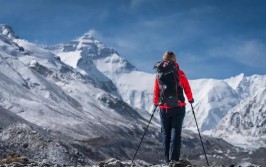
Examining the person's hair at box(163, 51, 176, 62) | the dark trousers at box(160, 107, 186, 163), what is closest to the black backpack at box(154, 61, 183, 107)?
the person's hair at box(163, 51, 176, 62)

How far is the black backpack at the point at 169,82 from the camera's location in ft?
52.4

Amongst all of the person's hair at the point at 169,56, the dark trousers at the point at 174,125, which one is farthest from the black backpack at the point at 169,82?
the dark trousers at the point at 174,125

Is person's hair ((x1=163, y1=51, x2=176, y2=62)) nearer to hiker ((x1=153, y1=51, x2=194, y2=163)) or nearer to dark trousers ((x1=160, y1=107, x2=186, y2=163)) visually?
hiker ((x1=153, y1=51, x2=194, y2=163))

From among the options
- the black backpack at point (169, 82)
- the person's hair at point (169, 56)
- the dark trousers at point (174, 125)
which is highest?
the person's hair at point (169, 56)

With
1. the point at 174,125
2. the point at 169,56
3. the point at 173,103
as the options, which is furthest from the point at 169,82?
the point at 174,125

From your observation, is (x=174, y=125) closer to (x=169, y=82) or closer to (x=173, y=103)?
(x=173, y=103)

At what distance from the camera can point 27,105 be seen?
194 m

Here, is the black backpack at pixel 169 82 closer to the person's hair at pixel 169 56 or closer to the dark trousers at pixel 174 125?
the person's hair at pixel 169 56

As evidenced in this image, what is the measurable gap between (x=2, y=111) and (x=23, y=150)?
46326 mm

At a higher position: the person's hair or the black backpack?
the person's hair

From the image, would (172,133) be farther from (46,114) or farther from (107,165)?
(46,114)

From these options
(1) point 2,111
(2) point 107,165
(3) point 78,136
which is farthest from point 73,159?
(2) point 107,165

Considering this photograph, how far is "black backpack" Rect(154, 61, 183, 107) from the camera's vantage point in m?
16.0

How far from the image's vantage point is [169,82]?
16.1 metres
